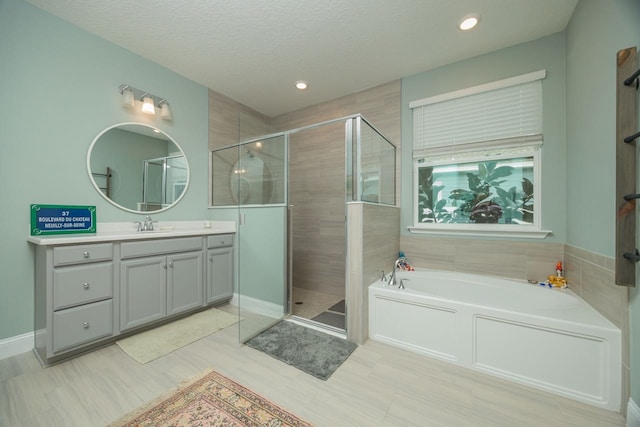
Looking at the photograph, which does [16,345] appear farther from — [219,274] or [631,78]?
[631,78]

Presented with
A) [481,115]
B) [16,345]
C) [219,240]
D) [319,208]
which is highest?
[481,115]

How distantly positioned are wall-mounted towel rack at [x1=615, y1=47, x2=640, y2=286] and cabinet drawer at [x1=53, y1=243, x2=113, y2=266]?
10.8ft

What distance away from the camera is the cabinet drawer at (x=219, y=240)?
2.66 meters

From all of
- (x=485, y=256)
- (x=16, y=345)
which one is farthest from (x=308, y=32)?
(x=16, y=345)

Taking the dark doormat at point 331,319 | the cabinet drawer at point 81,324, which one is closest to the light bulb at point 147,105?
the cabinet drawer at point 81,324

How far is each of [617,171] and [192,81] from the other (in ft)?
12.6

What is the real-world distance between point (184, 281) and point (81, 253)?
854mm

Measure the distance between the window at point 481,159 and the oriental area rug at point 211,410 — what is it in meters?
2.16

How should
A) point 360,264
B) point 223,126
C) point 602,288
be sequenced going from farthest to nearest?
point 223,126 < point 360,264 < point 602,288

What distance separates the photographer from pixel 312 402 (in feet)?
4.52

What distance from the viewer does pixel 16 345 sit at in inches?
71.1

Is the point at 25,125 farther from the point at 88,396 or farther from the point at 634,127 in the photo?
the point at 634,127

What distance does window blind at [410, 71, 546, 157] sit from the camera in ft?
7.35

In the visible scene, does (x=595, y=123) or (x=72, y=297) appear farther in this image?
(x=72, y=297)
